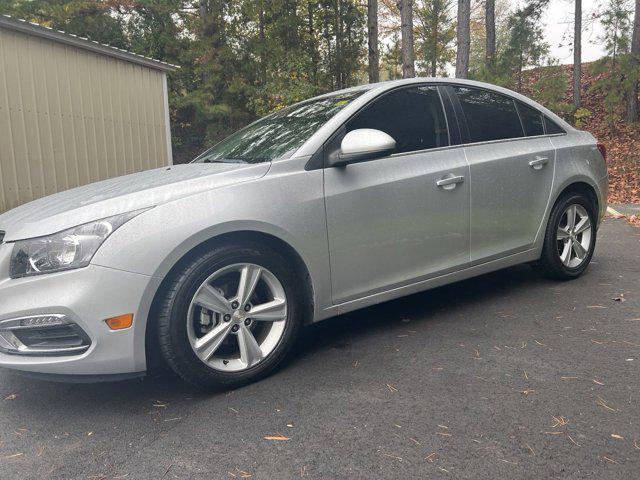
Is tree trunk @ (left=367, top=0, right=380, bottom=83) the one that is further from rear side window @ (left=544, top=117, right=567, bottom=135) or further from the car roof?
the car roof

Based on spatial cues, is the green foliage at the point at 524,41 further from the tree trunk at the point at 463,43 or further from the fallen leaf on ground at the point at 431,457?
the fallen leaf on ground at the point at 431,457

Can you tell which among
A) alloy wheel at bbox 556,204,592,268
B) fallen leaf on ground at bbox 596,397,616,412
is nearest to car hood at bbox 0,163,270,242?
fallen leaf on ground at bbox 596,397,616,412

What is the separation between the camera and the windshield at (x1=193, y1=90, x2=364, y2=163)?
10.8 feet

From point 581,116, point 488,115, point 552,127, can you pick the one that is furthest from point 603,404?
point 581,116

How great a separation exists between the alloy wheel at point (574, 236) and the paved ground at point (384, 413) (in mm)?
858

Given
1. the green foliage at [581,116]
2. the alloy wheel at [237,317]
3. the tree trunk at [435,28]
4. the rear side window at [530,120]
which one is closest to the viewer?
the alloy wheel at [237,317]

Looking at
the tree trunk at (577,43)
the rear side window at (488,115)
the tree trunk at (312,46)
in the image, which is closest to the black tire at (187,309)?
the rear side window at (488,115)

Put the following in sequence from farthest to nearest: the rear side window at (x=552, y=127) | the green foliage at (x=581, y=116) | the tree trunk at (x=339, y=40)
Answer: the tree trunk at (x=339, y=40)
the green foliage at (x=581, y=116)
the rear side window at (x=552, y=127)

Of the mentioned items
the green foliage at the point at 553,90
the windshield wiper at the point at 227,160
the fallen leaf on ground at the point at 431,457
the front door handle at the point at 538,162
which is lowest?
the fallen leaf on ground at the point at 431,457

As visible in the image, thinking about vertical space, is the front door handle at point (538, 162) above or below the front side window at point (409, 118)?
below

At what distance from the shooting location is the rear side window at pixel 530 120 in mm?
4273

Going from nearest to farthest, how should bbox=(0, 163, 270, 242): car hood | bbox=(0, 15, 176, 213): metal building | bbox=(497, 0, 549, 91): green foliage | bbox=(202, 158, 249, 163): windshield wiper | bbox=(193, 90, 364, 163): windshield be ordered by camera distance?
bbox=(0, 163, 270, 242): car hood
bbox=(193, 90, 364, 163): windshield
bbox=(202, 158, 249, 163): windshield wiper
bbox=(0, 15, 176, 213): metal building
bbox=(497, 0, 549, 91): green foliage

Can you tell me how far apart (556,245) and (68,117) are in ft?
26.8

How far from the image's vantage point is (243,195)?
283 centimetres
